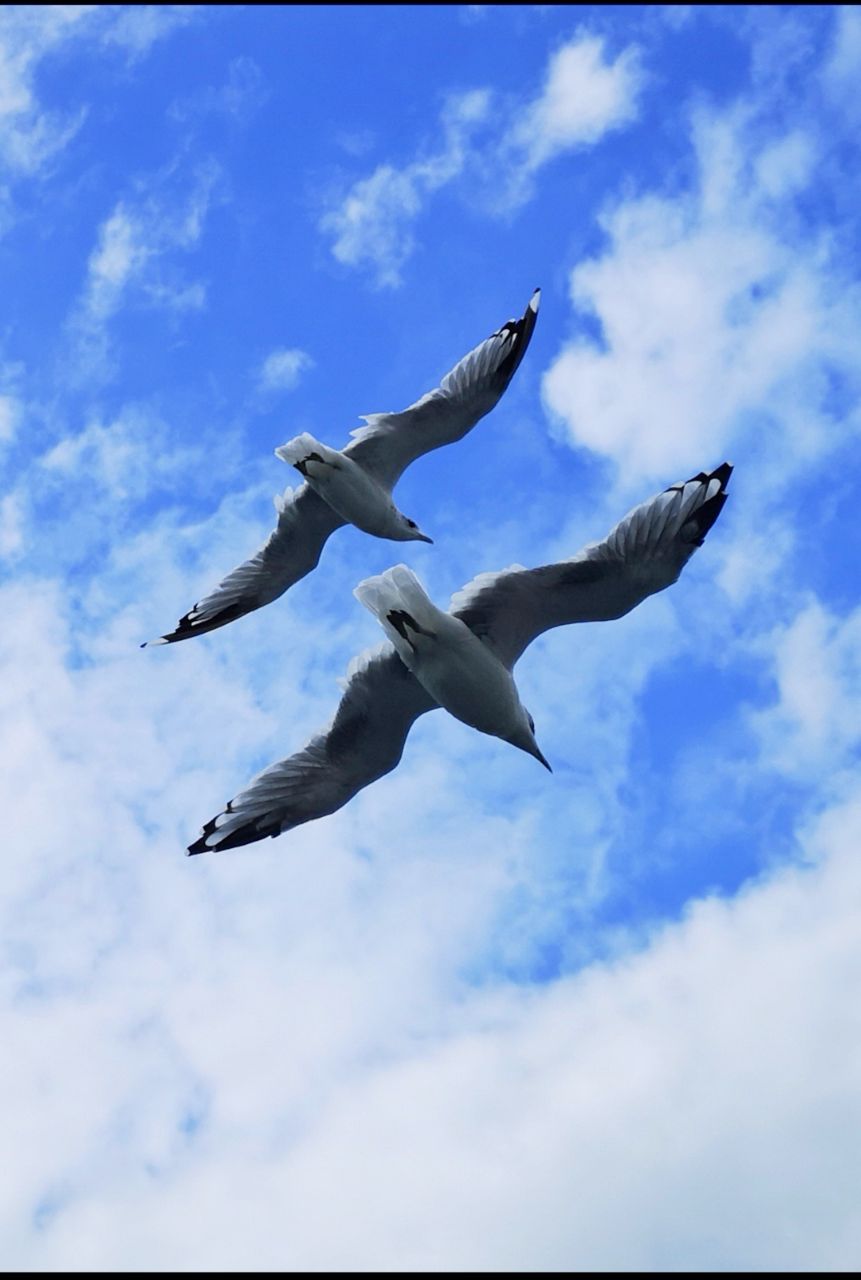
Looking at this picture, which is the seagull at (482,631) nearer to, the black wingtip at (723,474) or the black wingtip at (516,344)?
the black wingtip at (723,474)

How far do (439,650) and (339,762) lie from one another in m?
1.52

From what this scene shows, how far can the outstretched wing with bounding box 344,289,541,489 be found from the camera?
12.6 meters

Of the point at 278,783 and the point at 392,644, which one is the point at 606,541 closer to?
the point at 392,644

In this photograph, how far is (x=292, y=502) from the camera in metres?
13.1

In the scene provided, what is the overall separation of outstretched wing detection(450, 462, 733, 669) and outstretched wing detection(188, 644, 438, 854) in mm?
736

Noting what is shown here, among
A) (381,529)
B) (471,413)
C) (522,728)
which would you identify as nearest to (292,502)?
(381,529)

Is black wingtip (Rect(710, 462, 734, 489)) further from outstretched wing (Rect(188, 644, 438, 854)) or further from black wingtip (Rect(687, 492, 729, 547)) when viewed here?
outstretched wing (Rect(188, 644, 438, 854))

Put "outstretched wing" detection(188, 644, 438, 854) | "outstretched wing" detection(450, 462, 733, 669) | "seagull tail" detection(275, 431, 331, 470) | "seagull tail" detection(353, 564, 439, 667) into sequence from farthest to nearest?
"seagull tail" detection(275, 431, 331, 470) < "outstretched wing" detection(188, 644, 438, 854) < "outstretched wing" detection(450, 462, 733, 669) < "seagull tail" detection(353, 564, 439, 667)

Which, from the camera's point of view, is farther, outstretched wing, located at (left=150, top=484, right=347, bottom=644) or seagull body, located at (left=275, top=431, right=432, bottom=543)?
outstretched wing, located at (left=150, top=484, right=347, bottom=644)

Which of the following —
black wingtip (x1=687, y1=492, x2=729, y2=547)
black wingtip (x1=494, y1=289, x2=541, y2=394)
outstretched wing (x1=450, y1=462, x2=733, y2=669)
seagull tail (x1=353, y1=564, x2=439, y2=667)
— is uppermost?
black wingtip (x1=494, y1=289, x2=541, y2=394)

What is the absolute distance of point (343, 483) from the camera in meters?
12.5

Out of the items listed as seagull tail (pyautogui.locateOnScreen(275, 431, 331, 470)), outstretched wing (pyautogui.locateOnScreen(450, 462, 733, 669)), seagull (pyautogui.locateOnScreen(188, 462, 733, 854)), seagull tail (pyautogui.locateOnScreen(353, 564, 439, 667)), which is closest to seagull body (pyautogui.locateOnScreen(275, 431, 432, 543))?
seagull tail (pyautogui.locateOnScreen(275, 431, 331, 470))

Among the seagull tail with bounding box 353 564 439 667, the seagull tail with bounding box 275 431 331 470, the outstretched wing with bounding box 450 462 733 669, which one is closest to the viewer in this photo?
the seagull tail with bounding box 353 564 439 667

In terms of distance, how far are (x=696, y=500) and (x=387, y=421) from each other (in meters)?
4.00
